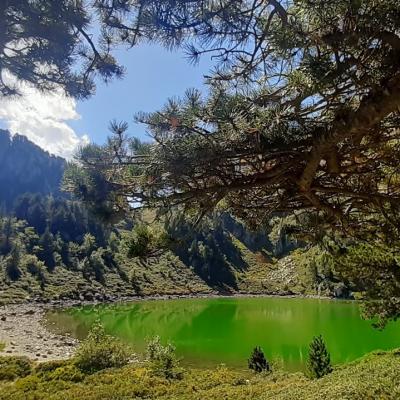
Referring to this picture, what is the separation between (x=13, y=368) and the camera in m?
20.2

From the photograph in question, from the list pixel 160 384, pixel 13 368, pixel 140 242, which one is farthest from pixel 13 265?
pixel 140 242

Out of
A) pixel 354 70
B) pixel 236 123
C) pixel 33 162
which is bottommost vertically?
pixel 236 123

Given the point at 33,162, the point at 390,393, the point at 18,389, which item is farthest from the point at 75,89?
the point at 33,162

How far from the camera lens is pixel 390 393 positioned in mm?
6039

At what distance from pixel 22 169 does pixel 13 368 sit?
145 metres

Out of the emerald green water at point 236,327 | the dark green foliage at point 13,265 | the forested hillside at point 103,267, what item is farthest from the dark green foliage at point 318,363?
the dark green foliage at point 13,265

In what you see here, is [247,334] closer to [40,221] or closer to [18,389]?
[18,389]

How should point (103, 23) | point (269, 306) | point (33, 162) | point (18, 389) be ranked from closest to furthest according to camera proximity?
point (103, 23)
point (18, 389)
point (269, 306)
point (33, 162)

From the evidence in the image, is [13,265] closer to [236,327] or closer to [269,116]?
[236,327]

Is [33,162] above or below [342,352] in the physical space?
above

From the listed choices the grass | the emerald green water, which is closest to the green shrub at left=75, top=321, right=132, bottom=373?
the grass

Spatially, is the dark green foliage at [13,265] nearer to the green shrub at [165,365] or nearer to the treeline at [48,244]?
the treeline at [48,244]

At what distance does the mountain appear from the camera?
145m

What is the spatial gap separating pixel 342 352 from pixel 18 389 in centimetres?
1888
